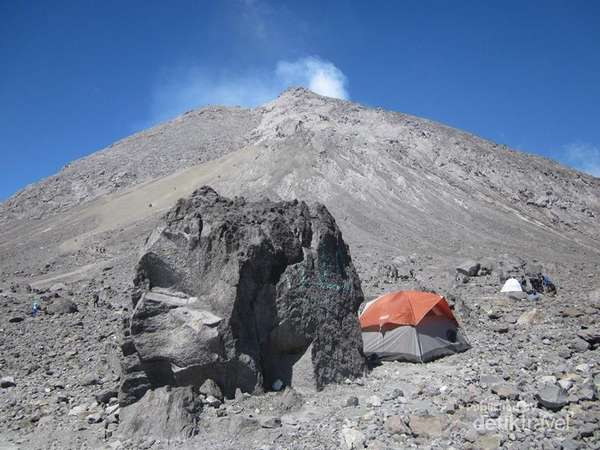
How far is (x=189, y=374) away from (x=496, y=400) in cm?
538

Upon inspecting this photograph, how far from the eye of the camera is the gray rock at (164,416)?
838 cm

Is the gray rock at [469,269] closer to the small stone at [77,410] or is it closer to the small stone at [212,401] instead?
the small stone at [212,401]

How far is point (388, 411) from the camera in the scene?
8703 millimetres

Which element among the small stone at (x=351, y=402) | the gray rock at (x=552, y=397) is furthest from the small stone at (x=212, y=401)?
the gray rock at (x=552, y=397)

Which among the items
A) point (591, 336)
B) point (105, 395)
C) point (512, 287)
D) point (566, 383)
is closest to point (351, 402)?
point (566, 383)

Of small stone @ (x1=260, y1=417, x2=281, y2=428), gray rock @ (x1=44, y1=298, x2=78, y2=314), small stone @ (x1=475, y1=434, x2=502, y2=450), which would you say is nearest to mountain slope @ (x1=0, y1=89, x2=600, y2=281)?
gray rock @ (x1=44, y1=298, x2=78, y2=314)

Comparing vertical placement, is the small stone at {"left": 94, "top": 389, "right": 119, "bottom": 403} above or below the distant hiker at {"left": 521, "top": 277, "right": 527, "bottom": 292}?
below

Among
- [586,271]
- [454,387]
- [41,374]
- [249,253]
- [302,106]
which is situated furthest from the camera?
[302,106]

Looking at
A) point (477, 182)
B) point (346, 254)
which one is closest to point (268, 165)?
point (477, 182)

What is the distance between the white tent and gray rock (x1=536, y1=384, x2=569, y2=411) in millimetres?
13261

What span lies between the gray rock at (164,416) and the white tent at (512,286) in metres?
15.6

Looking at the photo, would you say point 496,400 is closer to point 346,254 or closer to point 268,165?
point 346,254

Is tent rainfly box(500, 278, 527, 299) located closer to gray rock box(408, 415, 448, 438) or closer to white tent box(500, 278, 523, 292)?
white tent box(500, 278, 523, 292)

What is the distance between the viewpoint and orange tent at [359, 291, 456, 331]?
13164mm
